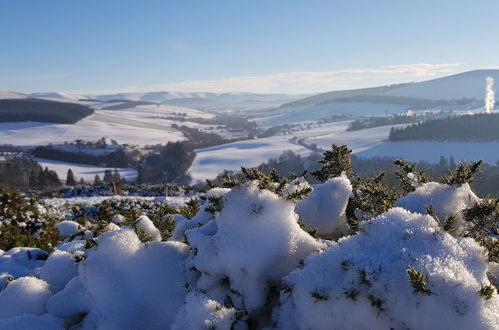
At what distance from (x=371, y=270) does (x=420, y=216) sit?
1.99ft

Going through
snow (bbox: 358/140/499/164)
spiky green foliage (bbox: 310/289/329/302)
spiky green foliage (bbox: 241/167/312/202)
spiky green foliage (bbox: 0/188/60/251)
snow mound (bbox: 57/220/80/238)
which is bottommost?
snow (bbox: 358/140/499/164)

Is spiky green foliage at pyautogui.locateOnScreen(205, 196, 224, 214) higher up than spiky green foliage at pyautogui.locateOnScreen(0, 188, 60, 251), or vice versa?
spiky green foliage at pyautogui.locateOnScreen(205, 196, 224, 214)

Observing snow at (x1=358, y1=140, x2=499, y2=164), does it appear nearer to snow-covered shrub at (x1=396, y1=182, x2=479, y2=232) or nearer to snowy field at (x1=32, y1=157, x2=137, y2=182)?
snowy field at (x1=32, y1=157, x2=137, y2=182)

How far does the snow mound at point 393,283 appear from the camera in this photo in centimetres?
244

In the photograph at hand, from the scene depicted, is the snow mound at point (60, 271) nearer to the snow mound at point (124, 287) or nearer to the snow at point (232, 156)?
the snow mound at point (124, 287)

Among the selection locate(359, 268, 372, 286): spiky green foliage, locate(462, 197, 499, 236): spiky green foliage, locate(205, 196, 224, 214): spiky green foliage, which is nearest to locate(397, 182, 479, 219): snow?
locate(462, 197, 499, 236): spiky green foliage

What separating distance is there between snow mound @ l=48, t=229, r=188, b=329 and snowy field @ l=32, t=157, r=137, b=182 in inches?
3610

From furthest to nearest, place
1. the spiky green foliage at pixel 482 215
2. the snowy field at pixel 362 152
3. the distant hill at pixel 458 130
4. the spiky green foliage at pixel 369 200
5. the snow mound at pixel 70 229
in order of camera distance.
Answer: the distant hill at pixel 458 130, the snowy field at pixel 362 152, the snow mound at pixel 70 229, the spiky green foliage at pixel 369 200, the spiky green foliage at pixel 482 215

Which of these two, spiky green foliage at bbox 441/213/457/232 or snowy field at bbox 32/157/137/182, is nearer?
spiky green foliage at bbox 441/213/457/232

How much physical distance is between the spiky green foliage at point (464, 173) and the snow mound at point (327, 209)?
95cm

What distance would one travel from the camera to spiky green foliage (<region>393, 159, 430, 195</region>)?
402 centimetres

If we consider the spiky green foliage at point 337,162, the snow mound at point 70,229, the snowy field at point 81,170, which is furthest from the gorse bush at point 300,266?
the snowy field at point 81,170

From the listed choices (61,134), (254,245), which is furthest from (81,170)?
(254,245)

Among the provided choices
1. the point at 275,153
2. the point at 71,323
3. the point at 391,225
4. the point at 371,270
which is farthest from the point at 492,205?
the point at 275,153
